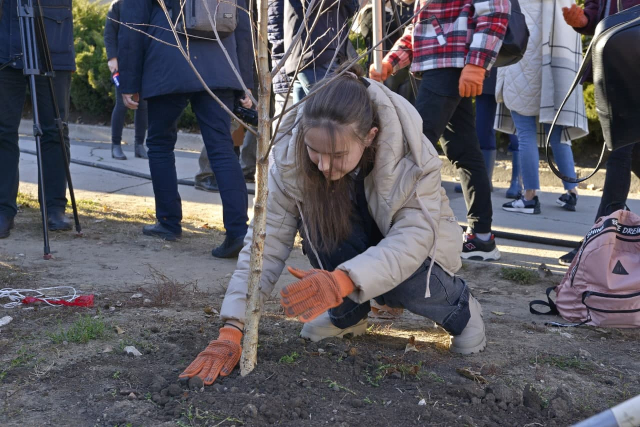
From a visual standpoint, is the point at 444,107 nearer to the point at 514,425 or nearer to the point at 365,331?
the point at 365,331

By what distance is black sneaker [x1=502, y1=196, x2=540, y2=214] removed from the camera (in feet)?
18.8

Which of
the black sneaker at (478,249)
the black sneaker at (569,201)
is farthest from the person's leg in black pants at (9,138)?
the black sneaker at (569,201)

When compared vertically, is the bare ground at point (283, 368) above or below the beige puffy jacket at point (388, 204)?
below

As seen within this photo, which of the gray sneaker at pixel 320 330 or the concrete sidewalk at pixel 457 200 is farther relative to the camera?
the concrete sidewalk at pixel 457 200

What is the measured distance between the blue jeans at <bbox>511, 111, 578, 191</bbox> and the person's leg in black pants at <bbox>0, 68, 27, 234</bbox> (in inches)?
142

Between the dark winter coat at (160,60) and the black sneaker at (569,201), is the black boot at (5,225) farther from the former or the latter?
the black sneaker at (569,201)

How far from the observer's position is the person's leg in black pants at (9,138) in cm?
444

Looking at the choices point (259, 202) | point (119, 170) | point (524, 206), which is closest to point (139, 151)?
point (119, 170)

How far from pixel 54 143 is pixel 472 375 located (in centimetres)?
332

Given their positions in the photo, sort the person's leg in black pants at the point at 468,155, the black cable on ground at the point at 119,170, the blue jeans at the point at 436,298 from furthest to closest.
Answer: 1. the black cable on ground at the point at 119,170
2. the person's leg in black pants at the point at 468,155
3. the blue jeans at the point at 436,298

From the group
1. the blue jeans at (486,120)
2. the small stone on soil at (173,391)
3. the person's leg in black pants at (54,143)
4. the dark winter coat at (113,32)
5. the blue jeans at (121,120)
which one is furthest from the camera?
the blue jeans at (121,120)

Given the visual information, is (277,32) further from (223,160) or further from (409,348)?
(409,348)

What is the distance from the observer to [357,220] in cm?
276

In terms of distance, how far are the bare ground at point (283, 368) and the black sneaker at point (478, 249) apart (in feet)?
1.97
